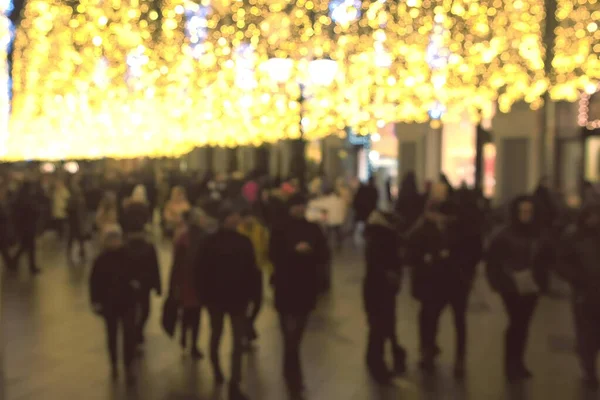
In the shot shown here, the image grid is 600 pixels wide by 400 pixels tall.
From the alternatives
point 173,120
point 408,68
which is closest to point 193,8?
point 408,68

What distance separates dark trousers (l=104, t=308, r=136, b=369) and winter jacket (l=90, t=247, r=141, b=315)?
8 centimetres

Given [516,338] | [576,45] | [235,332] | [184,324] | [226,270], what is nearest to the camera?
[226,270]

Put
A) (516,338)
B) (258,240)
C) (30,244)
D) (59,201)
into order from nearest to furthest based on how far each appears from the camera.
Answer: (516,338) → (258,240) → (30,244) → (59,201)

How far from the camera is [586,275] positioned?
24.4ft

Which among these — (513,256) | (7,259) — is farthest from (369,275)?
(7,259)

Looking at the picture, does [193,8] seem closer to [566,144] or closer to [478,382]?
[478,382]

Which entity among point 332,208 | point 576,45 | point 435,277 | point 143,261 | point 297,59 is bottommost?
point 435,277

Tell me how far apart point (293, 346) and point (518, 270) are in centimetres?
212

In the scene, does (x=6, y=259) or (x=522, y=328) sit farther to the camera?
(x=6, y=259)

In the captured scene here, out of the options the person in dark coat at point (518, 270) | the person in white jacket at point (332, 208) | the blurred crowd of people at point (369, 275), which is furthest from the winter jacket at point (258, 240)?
the person in white jacket at point (332, 208)

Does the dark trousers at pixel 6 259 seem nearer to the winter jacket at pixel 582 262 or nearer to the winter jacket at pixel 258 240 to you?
the winter jacket at pixel 258 240

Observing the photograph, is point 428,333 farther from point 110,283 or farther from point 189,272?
point 110,283

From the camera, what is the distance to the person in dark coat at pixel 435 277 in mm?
8008

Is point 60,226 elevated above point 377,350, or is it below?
above
